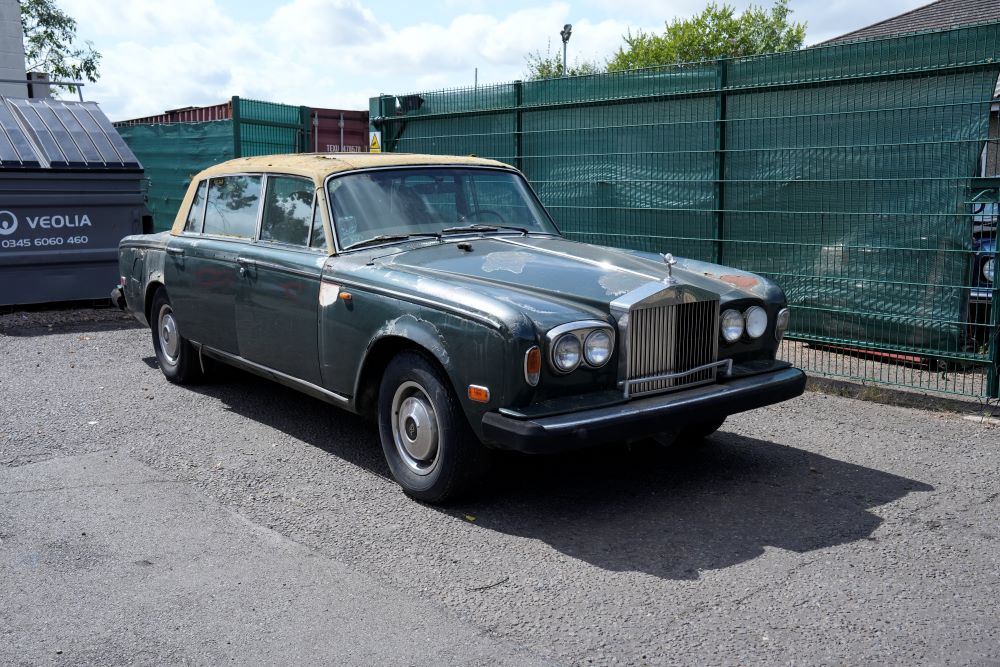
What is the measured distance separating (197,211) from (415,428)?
311 centimetres

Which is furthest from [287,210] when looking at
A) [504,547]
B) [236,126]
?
[236,126]

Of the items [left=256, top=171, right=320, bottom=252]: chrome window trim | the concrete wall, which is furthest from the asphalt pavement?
the concrete wall

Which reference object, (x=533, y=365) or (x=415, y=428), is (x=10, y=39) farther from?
(x=533, y=365)

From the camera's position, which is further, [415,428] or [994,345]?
[994,345]

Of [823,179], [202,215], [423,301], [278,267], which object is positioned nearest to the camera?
[423,301]

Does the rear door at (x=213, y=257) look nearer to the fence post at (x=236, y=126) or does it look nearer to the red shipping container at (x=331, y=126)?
the fence post at (x=236, y=126)

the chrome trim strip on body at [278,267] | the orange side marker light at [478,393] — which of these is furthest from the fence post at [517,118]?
the orange side marker light at [478,393]

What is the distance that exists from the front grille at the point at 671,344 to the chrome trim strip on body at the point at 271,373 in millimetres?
1629

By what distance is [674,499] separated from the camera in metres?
4.79

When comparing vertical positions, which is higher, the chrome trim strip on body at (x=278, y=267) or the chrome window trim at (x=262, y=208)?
the chrome window trim at (x=262, y=208)

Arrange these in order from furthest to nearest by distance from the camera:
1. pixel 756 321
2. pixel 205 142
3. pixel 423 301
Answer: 1. pixel 205 142
2. pixel 756 321
3. pixel 423 301

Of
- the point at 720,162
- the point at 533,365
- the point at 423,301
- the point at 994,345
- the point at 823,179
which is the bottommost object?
the point at 994,345

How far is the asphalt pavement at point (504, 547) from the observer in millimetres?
3328

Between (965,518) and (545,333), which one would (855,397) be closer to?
(965,518)
